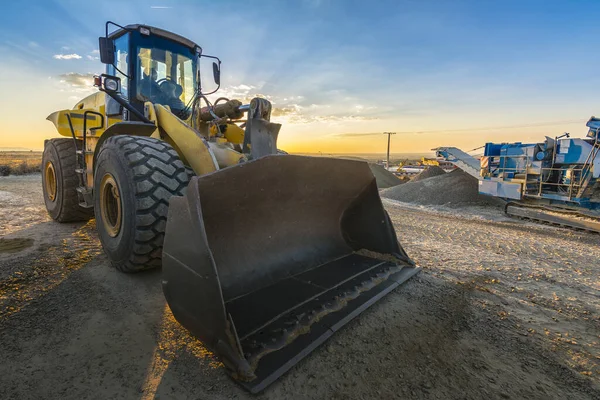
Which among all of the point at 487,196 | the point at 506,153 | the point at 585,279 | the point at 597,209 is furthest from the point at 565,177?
the point at 585,279

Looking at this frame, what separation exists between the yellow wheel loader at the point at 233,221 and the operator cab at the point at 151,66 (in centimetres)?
1

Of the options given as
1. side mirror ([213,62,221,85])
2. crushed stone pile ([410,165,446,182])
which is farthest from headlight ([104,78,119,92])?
crushed stone pile ([410,165,446,182])

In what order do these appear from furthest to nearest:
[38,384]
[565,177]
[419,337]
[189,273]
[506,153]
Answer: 1. [506,153]
2. [565,177]
3. [419,337]
4. [189,273]
5. [38,384]

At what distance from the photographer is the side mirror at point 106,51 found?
342 cm

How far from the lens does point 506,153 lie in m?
8.80

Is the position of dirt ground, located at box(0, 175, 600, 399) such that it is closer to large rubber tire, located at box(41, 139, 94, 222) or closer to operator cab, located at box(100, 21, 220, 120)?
large rubber tire, located at box(41, 139, 94, 222)

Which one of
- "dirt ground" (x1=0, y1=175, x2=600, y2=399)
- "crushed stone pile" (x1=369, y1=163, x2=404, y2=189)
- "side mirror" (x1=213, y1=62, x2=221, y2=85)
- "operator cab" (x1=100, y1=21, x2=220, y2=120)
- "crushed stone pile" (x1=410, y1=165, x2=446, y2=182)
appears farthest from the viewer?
"crushed stone pile" (x1=369, y1=163, x2=404, y2=189)

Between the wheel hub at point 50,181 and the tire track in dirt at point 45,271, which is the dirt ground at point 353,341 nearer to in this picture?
the tire track in dirt at point 45,271

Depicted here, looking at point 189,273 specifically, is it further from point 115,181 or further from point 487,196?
point 487,196

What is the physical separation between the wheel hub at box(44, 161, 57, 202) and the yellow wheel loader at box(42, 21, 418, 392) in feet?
6.66

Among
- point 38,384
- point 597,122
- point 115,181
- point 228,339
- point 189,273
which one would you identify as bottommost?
point 38,384

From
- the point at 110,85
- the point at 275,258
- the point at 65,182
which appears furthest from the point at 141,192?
the point at 65,182

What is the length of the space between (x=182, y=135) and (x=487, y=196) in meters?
10.1

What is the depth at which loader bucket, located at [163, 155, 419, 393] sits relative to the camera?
174 cm
